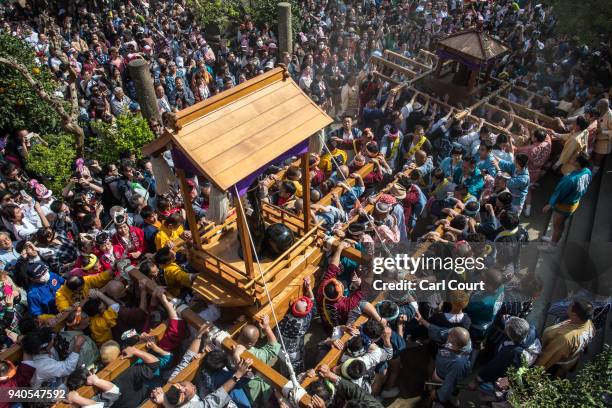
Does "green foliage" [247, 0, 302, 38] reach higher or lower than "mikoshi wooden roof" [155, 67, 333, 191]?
lower

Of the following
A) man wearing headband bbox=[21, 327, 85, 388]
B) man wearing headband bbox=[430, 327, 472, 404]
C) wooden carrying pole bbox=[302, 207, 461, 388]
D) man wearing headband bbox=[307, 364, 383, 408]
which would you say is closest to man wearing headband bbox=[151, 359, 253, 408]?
wooden carrying pole bbox=[302, 207, 461, 388]

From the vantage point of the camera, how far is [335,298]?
17.2 feet

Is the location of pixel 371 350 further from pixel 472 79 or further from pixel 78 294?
pixel 472 79

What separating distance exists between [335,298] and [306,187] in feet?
4.79

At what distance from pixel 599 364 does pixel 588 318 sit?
138 cm

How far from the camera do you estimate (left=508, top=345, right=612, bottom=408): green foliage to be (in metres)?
3.28

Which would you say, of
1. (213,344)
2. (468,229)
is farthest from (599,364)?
(213,344)

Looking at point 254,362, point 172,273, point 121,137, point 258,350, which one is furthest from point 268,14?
point 254,362

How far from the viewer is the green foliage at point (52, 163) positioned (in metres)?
7.69

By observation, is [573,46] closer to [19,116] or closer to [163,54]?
[163,54]

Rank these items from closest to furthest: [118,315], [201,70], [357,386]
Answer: [357,386], [118,315], [201,70]

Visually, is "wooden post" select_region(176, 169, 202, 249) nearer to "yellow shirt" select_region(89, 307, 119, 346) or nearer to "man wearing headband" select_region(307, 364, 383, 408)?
"yellow shirt" select_region(89, 307, 119, 346)

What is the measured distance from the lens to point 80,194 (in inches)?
275

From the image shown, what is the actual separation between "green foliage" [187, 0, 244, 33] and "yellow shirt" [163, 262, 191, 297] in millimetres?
12040
